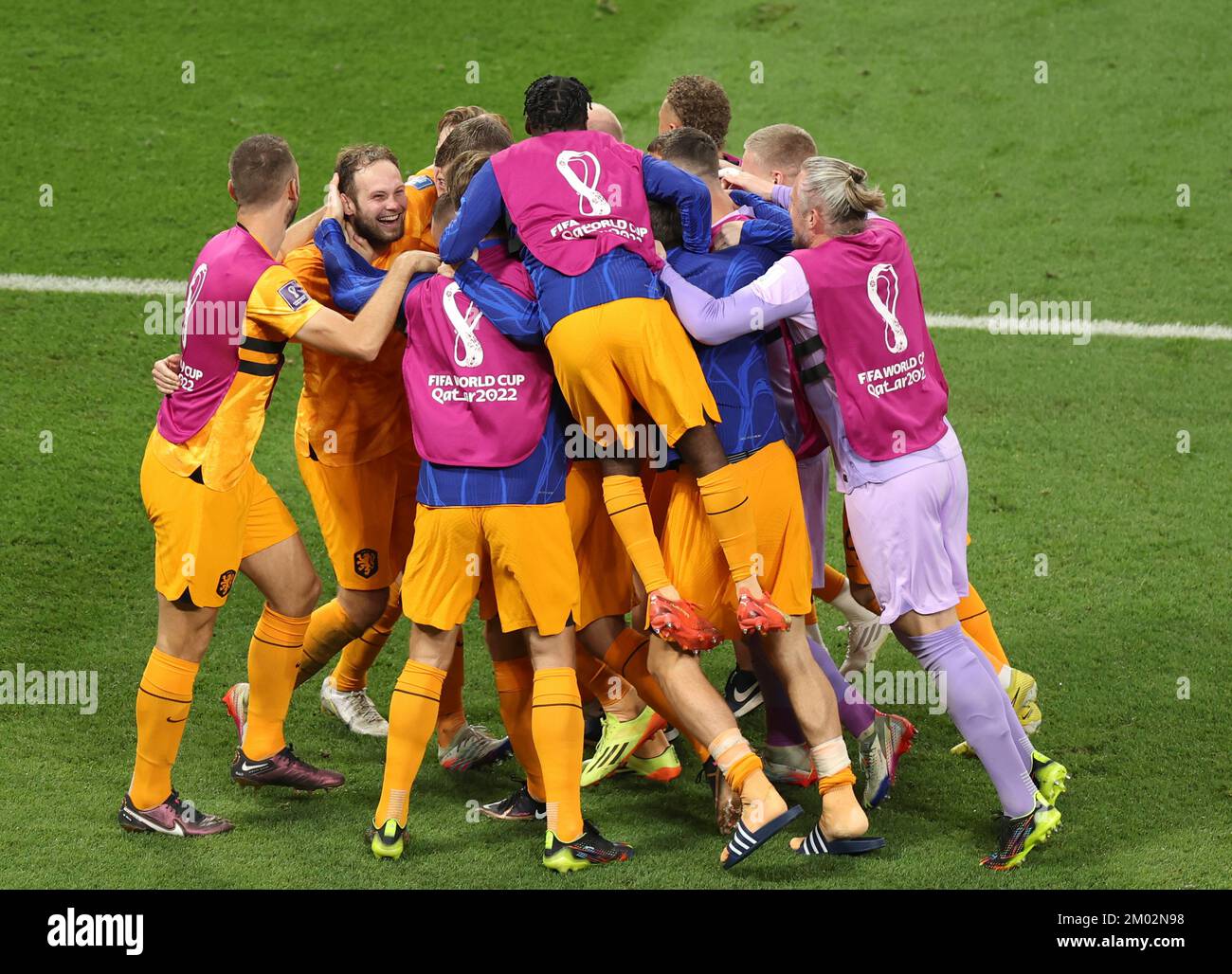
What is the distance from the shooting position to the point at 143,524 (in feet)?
25.1

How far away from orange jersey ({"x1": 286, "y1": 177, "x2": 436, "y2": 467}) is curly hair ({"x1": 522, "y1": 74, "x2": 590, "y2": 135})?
76 cm

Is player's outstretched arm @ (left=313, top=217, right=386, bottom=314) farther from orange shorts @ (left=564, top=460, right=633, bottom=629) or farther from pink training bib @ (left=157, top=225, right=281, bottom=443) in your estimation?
orange shorts @ (left=564, top=460, right=633, bottom=629)

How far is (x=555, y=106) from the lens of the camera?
5.11 meters

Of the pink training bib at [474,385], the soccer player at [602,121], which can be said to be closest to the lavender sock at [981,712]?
the pink training bib at [474,385]

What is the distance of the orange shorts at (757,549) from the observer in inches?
204

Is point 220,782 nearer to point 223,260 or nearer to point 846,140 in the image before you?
point 223,260

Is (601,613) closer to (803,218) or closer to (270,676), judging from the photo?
(270,676)

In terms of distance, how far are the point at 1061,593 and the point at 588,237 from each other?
129 inches

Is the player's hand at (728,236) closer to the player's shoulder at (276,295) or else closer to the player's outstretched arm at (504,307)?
the player's outstretched arm at (504,307)

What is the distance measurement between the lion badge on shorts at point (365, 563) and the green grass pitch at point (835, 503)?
2.26 feet

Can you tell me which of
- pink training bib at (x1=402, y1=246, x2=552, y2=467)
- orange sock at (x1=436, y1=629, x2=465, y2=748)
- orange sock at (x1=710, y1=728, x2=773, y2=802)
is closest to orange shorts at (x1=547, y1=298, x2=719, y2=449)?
pink training bib at (x1=402, y1=246, x2=552, y2=467)

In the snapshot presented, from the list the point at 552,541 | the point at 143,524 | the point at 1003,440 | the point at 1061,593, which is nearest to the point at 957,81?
the point at 1003,440

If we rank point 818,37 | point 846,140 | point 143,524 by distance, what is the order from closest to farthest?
point 143,524 → point 846,140 → point 818,37

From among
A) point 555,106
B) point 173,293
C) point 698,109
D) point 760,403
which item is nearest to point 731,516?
point 760,403
